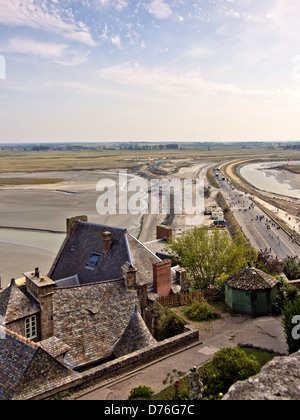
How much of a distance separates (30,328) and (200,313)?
10.2 metres

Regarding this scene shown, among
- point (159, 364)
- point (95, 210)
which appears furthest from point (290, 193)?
point (159, 364)

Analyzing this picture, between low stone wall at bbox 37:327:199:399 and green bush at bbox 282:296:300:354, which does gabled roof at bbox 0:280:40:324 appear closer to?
low stone wall at bbox 37:327:199:399

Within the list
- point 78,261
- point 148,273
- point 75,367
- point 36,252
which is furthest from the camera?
point 36,252

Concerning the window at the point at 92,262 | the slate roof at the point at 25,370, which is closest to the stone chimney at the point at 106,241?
the window at the point at 92,262

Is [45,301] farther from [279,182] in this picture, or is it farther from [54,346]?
[279,182]

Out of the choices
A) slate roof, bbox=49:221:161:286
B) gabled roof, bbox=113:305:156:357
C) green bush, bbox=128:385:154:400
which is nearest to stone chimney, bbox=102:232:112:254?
slate roof, bbox=49:221:161:286

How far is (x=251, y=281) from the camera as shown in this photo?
2142 cm

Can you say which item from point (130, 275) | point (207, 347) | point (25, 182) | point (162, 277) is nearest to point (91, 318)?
point (130, 275)

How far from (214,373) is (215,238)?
1574 centimetres

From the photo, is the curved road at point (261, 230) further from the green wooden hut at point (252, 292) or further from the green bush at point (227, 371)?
the green bush at point (227, 371)

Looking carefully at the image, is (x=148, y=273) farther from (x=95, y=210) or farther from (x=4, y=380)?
(x=95, y=210)

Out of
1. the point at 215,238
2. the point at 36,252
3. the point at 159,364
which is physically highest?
the point at 215,238

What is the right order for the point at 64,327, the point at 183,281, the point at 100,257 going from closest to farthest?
the point at 64,327 → the point at 100,257 → the point at 183,281

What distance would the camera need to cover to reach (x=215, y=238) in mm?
27516
